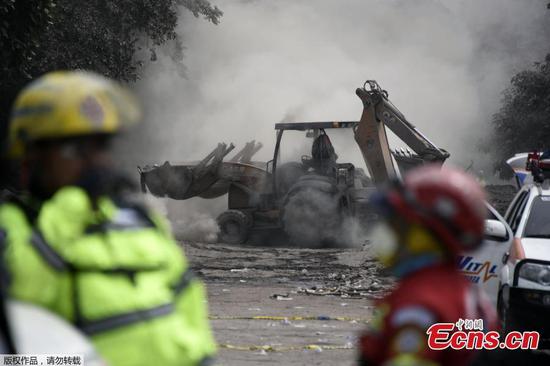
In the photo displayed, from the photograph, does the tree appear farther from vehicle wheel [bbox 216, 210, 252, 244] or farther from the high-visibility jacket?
the high-visibility jacket

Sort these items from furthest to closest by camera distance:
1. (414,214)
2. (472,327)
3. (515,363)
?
(515,363) < (472,327) < (414,214)

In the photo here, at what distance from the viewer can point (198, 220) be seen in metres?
20.7

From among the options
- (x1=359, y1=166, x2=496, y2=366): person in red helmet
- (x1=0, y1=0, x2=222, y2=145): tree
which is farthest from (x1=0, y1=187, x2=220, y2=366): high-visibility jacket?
(x1=0, y1=0, x2=222, y2=145): tree

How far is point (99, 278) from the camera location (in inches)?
101

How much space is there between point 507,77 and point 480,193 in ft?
127

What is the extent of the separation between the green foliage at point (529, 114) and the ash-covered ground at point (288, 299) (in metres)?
9.29

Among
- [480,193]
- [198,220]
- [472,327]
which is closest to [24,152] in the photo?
[480,193]

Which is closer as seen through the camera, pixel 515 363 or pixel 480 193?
pixel 480 193

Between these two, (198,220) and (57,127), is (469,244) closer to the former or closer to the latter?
(57,127)

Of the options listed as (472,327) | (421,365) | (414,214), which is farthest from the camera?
(472,327)

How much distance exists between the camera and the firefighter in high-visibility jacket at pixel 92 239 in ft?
8.38

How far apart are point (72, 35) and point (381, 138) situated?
247 inches

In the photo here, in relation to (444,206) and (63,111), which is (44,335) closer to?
(63,111)

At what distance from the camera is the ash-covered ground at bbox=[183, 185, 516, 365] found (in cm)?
823
